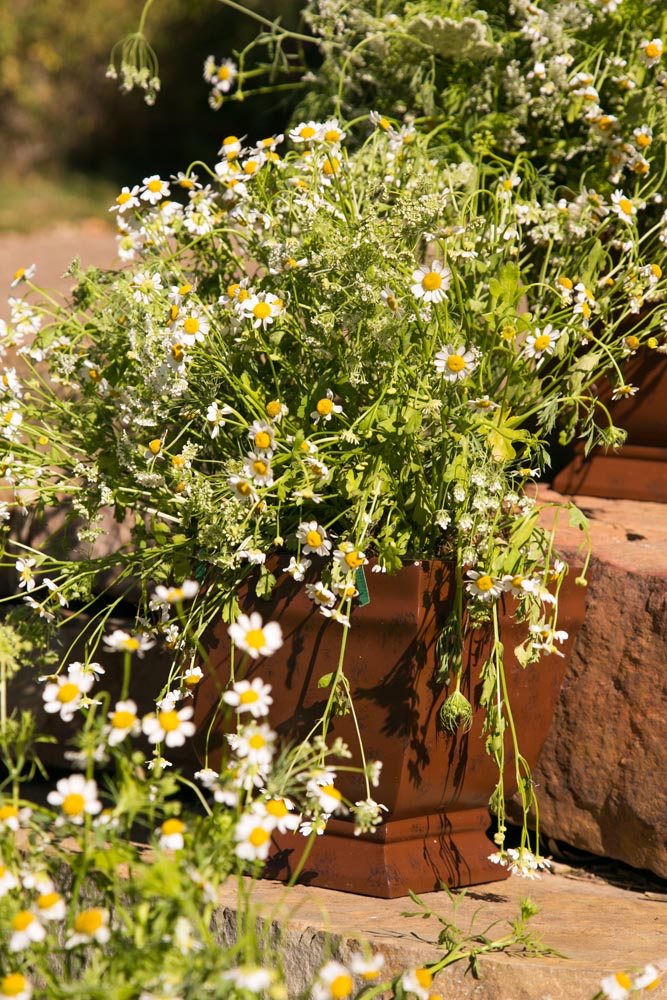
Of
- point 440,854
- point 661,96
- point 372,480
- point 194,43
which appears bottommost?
point 440,854

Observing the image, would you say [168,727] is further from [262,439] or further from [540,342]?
[540,342]

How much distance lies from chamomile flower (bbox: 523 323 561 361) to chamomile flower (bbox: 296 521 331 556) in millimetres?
465

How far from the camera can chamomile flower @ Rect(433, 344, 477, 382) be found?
1.65m

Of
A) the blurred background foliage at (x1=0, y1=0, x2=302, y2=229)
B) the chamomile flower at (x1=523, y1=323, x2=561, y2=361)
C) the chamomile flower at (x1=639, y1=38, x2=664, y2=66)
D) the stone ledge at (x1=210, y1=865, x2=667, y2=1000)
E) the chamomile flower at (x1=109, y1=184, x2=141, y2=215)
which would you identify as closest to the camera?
the stone ledge at (x1=210, y1=865, x2=667, y2=1000)

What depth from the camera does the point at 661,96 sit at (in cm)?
225

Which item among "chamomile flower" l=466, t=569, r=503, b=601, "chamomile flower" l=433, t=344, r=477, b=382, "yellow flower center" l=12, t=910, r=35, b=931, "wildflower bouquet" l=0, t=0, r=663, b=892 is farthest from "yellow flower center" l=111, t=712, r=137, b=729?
"chamomile flower" l=433, t=344, r=477, b=382

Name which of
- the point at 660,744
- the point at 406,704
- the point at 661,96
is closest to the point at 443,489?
the point at 406,704

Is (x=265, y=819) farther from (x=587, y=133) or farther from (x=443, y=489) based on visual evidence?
(x=587, y=133)

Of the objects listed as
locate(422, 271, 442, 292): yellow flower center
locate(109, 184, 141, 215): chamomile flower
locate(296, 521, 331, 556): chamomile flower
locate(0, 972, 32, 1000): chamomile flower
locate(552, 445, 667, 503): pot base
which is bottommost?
locate(0, 972, 32, 1000): chamomile flower

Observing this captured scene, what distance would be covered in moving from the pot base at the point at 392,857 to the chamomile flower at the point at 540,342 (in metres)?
0.82

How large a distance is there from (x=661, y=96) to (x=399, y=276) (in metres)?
0.91

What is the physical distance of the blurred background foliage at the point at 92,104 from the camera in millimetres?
6797

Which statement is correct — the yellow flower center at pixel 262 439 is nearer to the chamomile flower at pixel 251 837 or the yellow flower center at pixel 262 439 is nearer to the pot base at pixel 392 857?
Answer: the chamomile flower at pixel 251 837

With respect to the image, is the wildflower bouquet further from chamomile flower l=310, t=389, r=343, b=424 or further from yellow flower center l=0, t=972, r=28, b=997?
yellow flower center l=0, t=972, r=28, b=997
